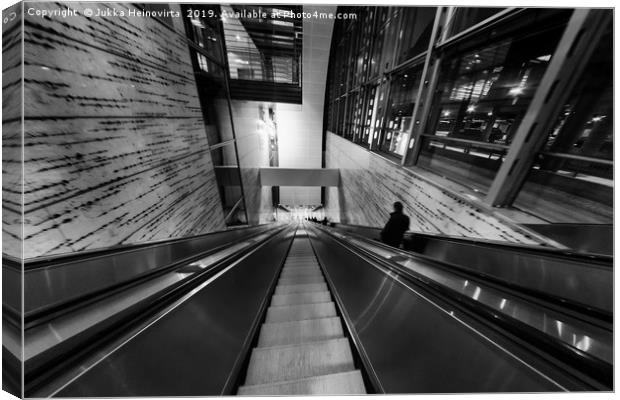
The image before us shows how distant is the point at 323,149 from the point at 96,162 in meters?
13.4

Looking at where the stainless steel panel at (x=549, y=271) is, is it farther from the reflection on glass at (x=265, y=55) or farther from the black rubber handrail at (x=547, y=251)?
the reflection on glass at (x=265, y=55)

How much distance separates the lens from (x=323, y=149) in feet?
48.0

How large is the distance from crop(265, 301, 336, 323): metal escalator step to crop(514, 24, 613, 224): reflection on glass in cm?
222

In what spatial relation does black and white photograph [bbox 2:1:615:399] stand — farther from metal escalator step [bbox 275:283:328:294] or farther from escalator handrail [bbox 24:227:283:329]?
metal escalator step [bbox 275:283:328:294]

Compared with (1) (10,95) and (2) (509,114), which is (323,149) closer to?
(2) (509,114)

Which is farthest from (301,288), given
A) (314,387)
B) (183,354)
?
(183,354)

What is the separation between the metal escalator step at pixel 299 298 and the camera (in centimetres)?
233

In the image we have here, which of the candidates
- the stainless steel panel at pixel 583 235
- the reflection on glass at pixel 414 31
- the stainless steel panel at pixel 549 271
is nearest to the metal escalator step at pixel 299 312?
the stainless steel panel at pixel 549 271

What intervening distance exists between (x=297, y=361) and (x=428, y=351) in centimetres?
80

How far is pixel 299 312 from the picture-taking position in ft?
6.61

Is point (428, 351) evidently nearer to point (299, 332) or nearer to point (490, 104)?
point (299, 332)

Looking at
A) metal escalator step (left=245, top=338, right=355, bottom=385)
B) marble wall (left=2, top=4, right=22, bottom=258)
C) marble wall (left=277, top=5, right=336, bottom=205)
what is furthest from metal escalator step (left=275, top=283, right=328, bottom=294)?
marble wall (left=277, top=5, right=336, bottom=205)

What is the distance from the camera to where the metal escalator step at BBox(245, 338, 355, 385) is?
1.33 m

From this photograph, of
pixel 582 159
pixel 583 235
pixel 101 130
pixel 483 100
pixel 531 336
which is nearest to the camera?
pixel 531 336
